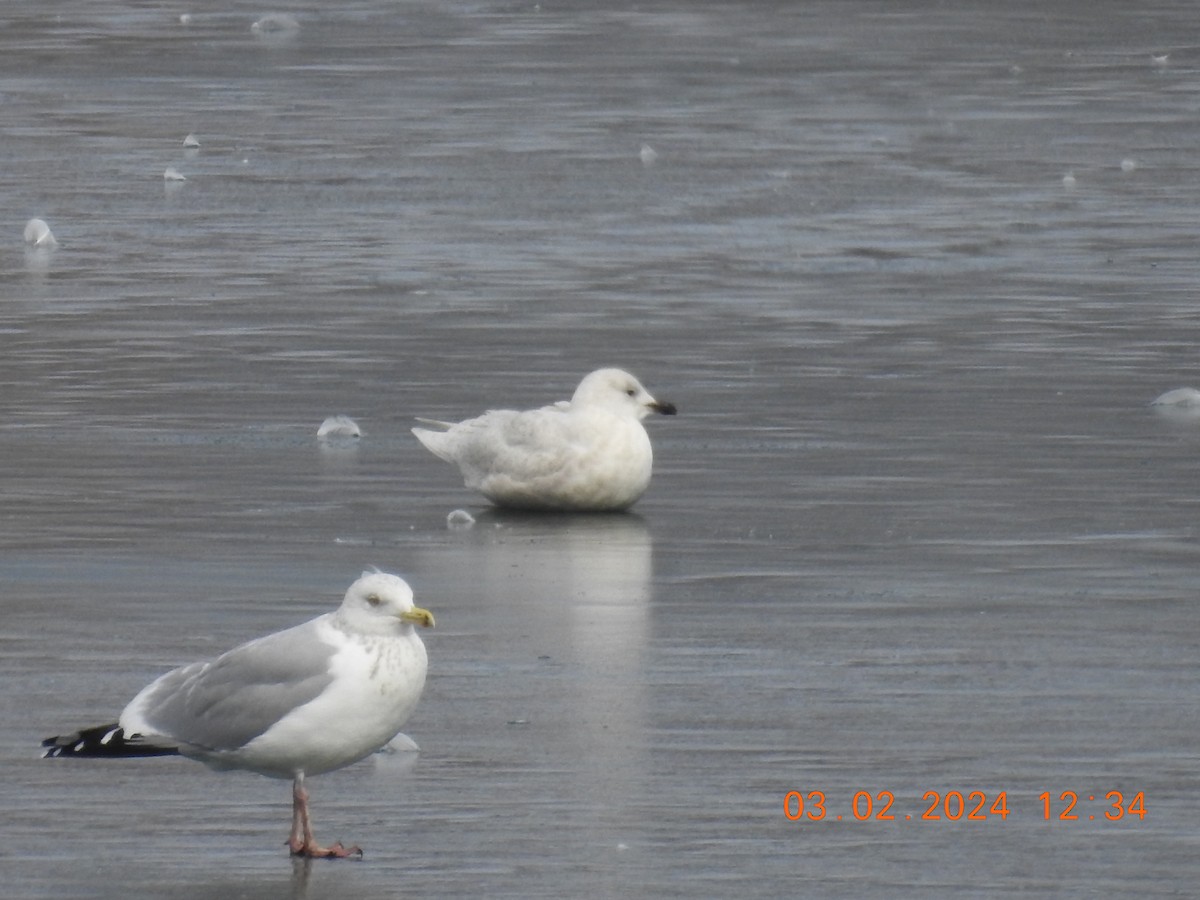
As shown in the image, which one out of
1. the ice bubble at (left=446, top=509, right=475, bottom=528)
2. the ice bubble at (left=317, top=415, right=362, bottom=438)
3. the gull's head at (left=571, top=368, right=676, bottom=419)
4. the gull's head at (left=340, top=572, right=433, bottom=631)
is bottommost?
the ice bubble at (left=317, top=415, right=362, bottom=438)

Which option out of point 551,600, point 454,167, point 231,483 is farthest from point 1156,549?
point 454,167

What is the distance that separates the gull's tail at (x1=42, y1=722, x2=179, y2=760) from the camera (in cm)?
713

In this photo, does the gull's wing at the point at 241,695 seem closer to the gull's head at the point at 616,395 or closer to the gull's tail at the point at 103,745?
the gull's tail at the point at 103,745

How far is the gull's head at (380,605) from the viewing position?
7242 millimetres

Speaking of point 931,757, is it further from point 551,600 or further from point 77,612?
point 77,612

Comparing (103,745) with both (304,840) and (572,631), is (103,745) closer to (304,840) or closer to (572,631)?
(304,840)

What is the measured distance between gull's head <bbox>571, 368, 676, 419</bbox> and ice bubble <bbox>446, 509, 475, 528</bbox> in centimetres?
70

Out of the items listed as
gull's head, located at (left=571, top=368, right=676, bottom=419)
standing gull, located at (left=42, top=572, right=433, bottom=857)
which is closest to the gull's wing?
standing gull, located at (left=42, top=572, right=433, bottom=857)

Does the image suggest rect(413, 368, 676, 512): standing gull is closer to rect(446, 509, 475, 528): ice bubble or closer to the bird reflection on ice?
the bird reflection on ice

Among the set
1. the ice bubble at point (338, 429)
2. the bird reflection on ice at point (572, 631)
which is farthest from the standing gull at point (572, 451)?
the ice bubble at point (338, 429)
